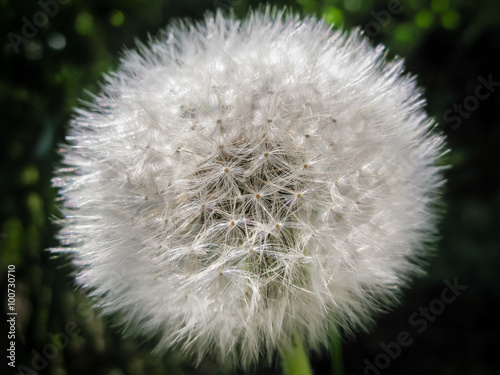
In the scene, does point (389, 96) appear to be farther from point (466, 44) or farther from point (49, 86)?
point (49, 86)

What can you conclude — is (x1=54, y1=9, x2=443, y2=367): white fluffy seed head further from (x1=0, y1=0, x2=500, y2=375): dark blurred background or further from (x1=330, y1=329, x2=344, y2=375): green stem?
(x1=0, y1=0, x2=500, y2=375): dark blurred background

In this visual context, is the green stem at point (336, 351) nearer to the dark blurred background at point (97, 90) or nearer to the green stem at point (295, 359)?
the green stem at point (295, 359)

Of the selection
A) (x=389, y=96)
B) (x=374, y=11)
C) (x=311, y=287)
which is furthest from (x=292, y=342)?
(x=374, y=11)

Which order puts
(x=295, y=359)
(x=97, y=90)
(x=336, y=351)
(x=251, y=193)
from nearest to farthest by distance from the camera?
(x=251, y=193), (x=295, y=359), (x=336, y=351), (x=97, y=90)

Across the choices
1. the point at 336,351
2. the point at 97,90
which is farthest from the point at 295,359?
the point at 97,90

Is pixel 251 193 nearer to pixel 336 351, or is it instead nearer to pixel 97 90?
pixel 336 351

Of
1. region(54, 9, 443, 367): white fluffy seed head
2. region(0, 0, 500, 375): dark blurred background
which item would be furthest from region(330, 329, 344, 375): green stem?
region(0, 0, 500, 375): dark blurred background
